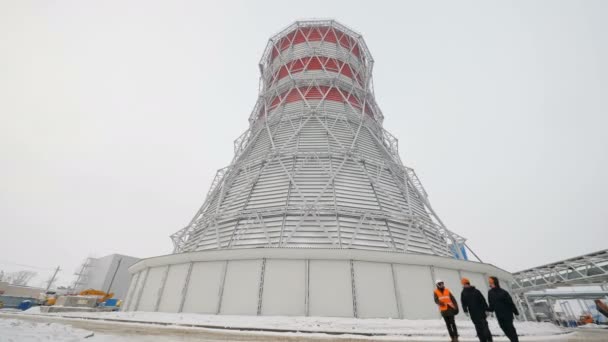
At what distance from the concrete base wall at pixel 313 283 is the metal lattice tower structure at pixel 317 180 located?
2.84ft

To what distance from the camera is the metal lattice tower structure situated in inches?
488

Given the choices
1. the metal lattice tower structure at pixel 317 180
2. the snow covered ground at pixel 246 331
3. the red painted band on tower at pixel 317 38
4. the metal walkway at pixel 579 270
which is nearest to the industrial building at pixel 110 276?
the metal lattice tower structure at pixel 317 180

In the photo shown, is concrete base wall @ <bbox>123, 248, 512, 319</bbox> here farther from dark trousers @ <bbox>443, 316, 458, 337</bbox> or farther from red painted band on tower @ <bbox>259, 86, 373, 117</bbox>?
red painted band on tower @ <bbox>259, 86, 373, 117</bbox>

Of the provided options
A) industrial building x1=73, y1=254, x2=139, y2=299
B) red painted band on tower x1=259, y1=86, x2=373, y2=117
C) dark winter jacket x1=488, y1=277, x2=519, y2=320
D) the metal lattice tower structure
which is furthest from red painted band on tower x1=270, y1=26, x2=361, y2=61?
industrial building x1=73, y1=254, x2=139, y2=299

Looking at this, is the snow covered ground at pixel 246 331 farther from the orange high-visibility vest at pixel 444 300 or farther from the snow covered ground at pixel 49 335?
the orange high-visibility vest at pixel 444 300

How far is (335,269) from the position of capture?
1038 centimetres

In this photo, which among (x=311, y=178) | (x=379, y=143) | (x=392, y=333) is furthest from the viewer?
(x=379, y=143)

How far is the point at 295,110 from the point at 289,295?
42.5ft

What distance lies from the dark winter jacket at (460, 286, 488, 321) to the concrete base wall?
4.43 m

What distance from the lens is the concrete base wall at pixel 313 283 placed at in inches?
391

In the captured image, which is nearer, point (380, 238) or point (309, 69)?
point (380, 238)

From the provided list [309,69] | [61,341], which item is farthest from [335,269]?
[309,69]

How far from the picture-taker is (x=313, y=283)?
10156 mm

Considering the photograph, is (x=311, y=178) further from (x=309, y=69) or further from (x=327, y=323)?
(x=309, y=69)
